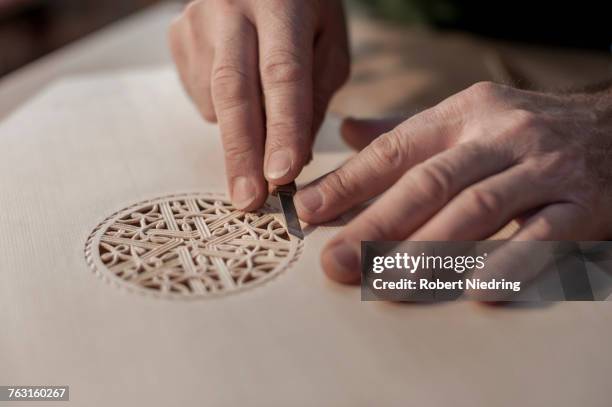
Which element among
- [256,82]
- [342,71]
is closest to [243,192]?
[256,82]

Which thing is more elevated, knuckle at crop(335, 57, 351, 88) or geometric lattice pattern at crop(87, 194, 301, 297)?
knuckle at crop(335, 57, 351, 88)

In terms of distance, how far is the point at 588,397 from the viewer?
1.69ft

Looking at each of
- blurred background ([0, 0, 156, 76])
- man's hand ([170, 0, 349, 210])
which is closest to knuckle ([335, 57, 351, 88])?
man's hand ([170, 0, 349, 210])

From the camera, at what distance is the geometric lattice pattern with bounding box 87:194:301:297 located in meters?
0.65

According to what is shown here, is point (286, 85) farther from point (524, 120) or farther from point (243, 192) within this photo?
point (524, 120)

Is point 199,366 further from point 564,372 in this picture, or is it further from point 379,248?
point 564,372

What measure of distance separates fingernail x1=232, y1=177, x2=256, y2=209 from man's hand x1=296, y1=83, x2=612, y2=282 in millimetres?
66

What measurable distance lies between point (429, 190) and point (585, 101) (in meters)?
0.28

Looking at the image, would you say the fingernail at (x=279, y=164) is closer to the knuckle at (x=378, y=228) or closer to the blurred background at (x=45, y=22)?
the knuckle at (x=378, y=228)

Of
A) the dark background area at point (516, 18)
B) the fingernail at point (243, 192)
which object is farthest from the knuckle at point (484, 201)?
the dark background area at point (516, 18)

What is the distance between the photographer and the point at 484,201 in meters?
0.62

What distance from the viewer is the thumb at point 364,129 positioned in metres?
0.94

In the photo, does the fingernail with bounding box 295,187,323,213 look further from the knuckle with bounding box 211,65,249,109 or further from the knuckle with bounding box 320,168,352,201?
the knuckle with bounding box 211,65,249,109

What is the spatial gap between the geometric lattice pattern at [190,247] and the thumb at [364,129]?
24cm
